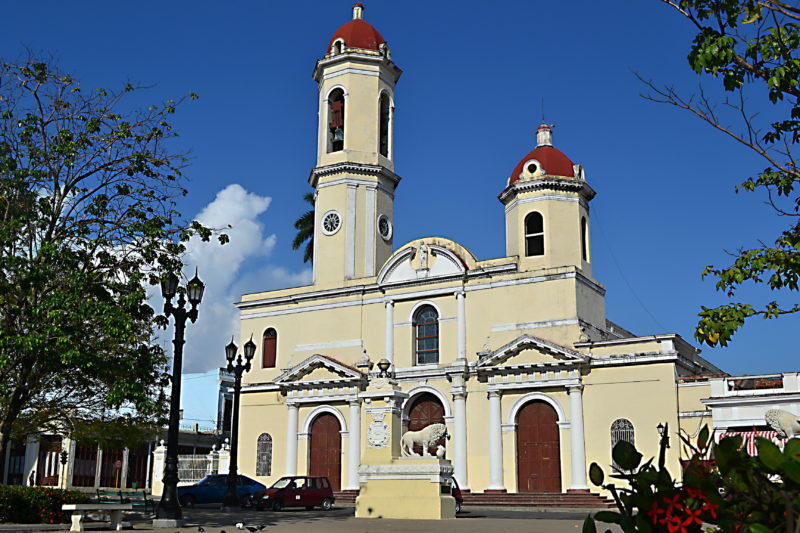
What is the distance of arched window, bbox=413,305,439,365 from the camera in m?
32.1

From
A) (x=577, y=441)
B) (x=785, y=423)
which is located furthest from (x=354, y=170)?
(x=785, y=423)

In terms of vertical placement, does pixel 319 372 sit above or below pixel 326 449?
above

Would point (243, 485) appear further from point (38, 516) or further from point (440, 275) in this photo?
point (38, 516)

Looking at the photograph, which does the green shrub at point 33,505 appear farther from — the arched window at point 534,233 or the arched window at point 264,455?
the arched window at point 534,233

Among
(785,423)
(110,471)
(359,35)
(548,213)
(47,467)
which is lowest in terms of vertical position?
(110,471)

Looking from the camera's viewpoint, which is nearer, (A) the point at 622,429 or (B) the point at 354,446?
(A) the point at 622,429

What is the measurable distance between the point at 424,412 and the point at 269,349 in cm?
877

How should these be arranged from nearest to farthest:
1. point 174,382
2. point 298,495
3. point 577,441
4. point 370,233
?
point 174,382
point 298,495
point 577,441
point 370,233

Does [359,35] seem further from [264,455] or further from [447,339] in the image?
[264,455]

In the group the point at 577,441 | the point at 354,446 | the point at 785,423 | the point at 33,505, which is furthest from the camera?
the point at 354,446

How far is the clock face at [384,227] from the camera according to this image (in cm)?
3553

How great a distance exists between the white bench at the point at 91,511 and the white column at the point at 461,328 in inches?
689

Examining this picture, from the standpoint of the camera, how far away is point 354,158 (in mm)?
35031

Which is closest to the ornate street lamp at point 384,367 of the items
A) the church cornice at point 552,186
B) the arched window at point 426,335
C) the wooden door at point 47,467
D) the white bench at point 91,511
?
the white bench at point 91,511
